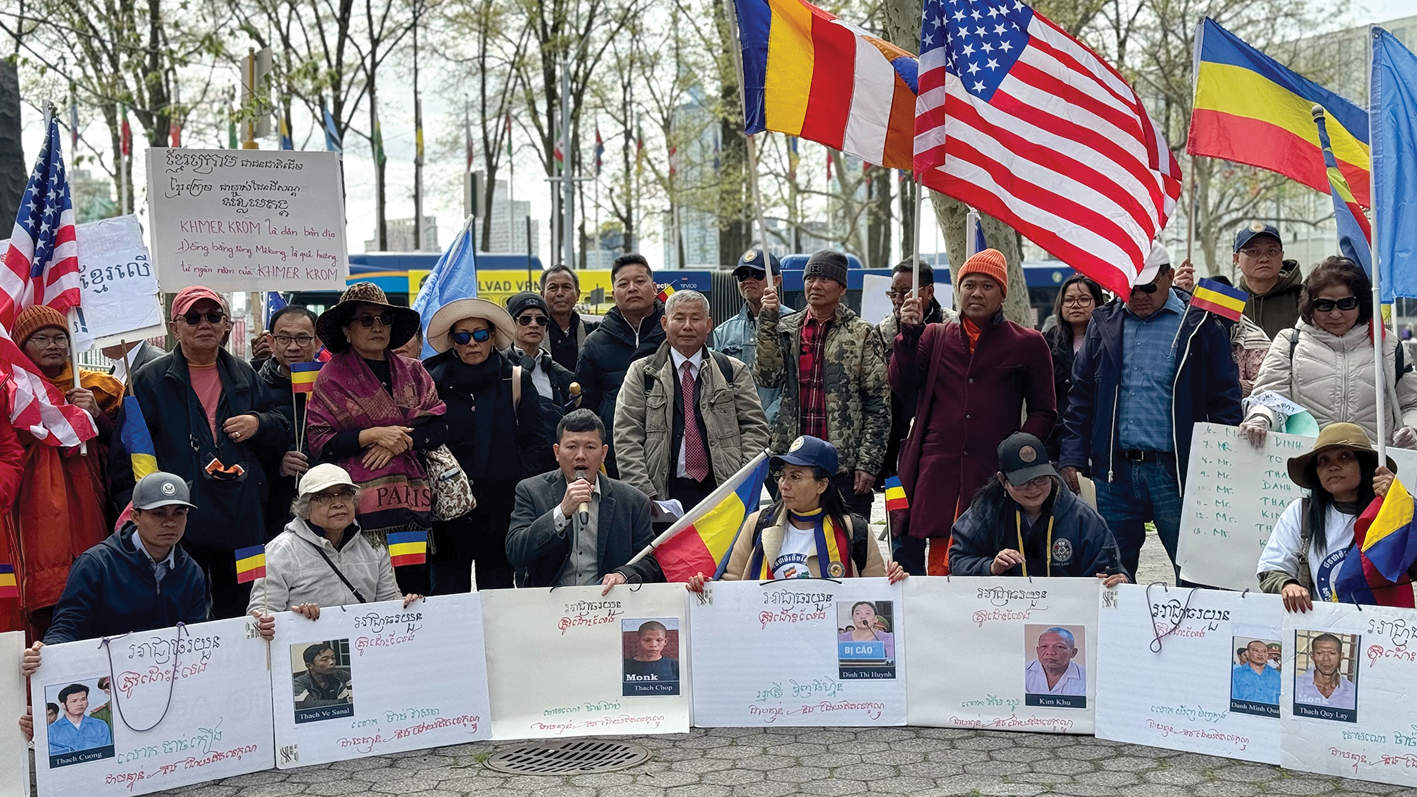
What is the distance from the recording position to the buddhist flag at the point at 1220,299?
645cm

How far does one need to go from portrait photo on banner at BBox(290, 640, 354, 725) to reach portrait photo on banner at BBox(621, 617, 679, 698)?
113cm

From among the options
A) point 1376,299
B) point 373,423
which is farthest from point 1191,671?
point 373,423

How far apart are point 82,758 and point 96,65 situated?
78.6ft

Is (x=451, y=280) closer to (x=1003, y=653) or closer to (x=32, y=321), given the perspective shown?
(x=32, y=321)

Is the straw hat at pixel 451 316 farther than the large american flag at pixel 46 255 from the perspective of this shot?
Yes

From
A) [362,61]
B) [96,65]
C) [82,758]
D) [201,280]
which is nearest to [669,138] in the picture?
[362,61]

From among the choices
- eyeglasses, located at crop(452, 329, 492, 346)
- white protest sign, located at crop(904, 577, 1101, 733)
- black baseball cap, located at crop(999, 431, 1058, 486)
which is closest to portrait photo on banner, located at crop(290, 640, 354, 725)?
eyeglasses, located at crop(452, 329, 492, 346)

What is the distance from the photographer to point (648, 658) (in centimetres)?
589

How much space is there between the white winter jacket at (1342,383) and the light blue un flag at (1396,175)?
0.70m

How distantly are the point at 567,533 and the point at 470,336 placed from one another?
4.20ft

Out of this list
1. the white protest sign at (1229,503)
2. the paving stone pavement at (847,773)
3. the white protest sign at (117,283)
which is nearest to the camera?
the paving stone pavement at (847,773)

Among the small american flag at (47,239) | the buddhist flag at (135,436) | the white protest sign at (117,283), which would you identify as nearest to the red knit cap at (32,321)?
the small american flag at (47,239)

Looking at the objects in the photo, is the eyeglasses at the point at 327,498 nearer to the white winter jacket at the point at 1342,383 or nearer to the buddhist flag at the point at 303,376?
the buddhist flag at the point at 303,376

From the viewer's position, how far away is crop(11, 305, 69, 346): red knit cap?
20.4ft
